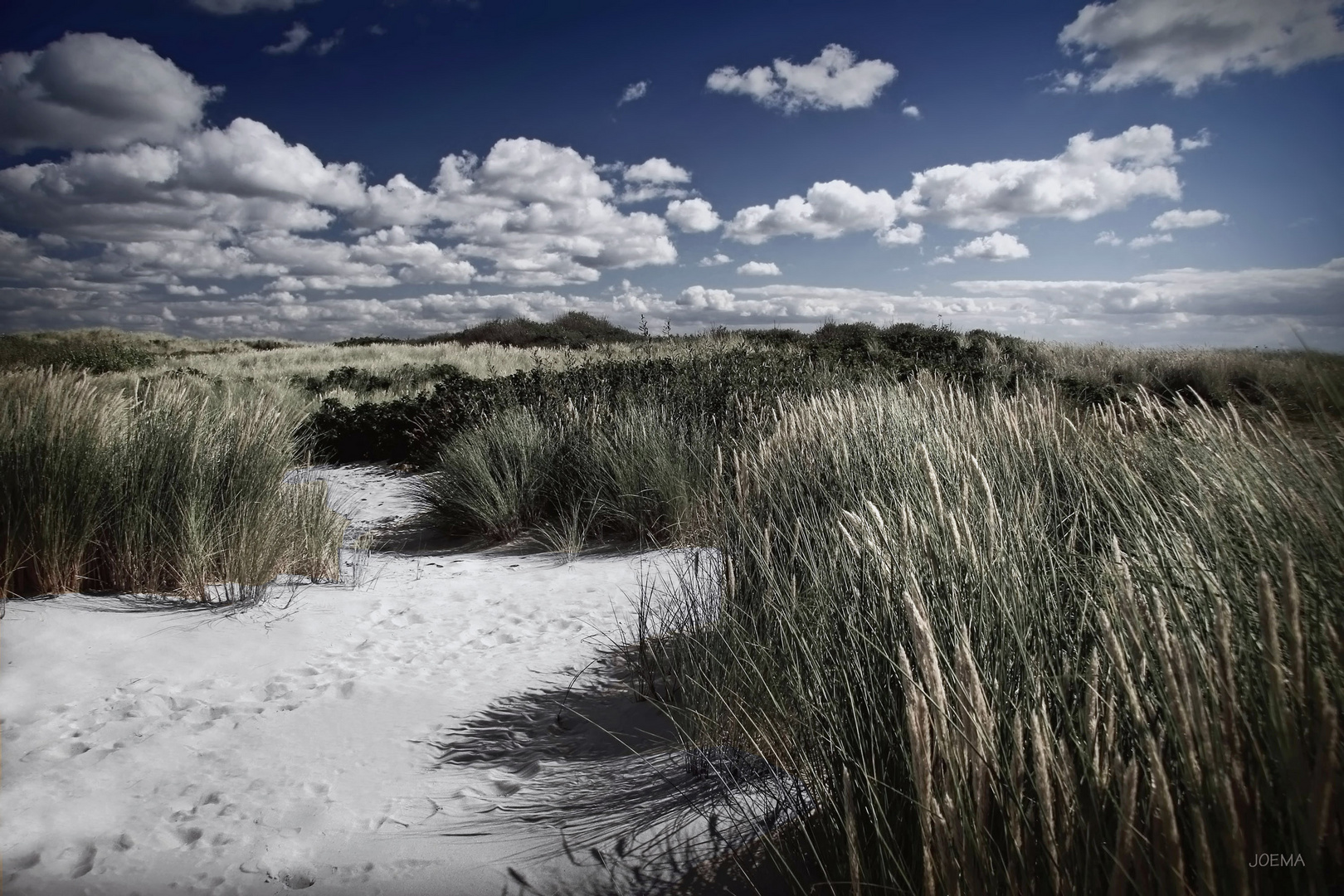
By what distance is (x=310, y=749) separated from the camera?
3.25 metres

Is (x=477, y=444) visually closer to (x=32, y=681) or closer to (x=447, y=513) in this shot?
(x=447, y=513)

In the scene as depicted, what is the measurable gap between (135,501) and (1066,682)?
5306 mm

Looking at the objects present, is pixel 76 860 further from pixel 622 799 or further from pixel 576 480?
pixel 576 480

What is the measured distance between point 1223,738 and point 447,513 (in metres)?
7.87

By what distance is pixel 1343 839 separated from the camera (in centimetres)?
115

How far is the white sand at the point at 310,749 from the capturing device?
2469 mm

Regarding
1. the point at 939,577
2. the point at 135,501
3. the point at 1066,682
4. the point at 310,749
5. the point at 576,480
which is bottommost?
the point at 310,749

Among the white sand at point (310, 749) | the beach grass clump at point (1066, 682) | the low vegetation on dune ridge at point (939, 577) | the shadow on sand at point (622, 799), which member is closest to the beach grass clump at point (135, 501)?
the low vegetation on dune ridge at point (939, 577)

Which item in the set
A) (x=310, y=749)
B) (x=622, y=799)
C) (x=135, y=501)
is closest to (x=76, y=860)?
(x=310, y=749)

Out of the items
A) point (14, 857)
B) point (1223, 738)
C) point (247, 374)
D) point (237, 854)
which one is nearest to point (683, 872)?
point (237, 854)

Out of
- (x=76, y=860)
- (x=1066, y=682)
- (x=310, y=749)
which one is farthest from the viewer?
(x=310, y=749)

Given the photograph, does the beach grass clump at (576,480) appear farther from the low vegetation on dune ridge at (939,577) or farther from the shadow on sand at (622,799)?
the shadow on sand at (622,799)

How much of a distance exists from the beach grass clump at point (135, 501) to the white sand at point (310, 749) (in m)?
0.33

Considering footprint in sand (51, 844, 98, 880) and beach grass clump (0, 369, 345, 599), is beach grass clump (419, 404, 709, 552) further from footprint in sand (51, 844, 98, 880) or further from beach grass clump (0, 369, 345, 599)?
footprint in sand (51, 844, 98, 880)
